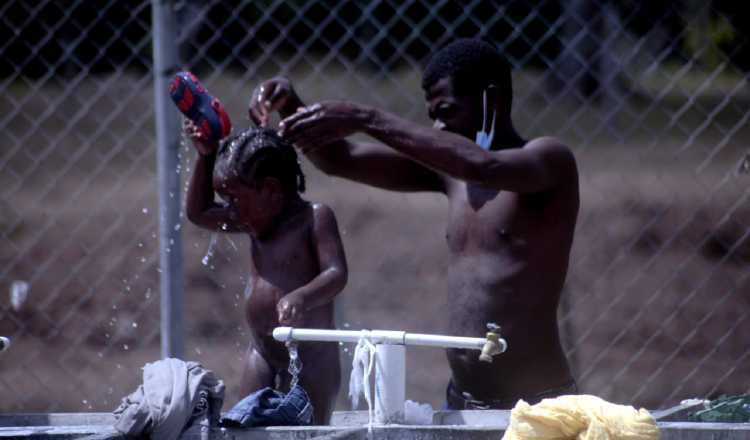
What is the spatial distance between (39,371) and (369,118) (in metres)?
3.28

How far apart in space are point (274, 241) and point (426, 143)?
763 millimetres

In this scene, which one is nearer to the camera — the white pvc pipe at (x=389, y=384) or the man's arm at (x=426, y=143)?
Answer: the white pvc pipe at (x=389, y=384)

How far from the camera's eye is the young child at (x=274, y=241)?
337 cm

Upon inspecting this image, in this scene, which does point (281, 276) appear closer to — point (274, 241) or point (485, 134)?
point (274, 241)

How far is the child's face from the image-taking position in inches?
134

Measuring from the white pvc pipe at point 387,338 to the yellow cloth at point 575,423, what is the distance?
374 mm

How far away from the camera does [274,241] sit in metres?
3.46

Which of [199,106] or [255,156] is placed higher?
[199,106]

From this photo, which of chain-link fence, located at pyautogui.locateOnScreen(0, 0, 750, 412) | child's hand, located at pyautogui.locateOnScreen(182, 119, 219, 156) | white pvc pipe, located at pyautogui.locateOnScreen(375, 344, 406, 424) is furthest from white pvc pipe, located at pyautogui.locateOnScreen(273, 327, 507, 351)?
chain-link fence, located at pyautogui.locateOnScreen(0, 0, 750, 412)

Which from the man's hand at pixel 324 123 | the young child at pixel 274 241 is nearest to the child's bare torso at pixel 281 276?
the young child at pixel 274 241

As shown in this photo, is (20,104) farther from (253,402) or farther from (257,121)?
(253,402)

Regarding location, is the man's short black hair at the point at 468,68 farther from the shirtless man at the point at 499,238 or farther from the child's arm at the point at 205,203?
the child's arm at the point at 205,203

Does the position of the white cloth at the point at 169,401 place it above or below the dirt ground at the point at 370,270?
above

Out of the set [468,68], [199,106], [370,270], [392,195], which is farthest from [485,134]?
[392,195]
